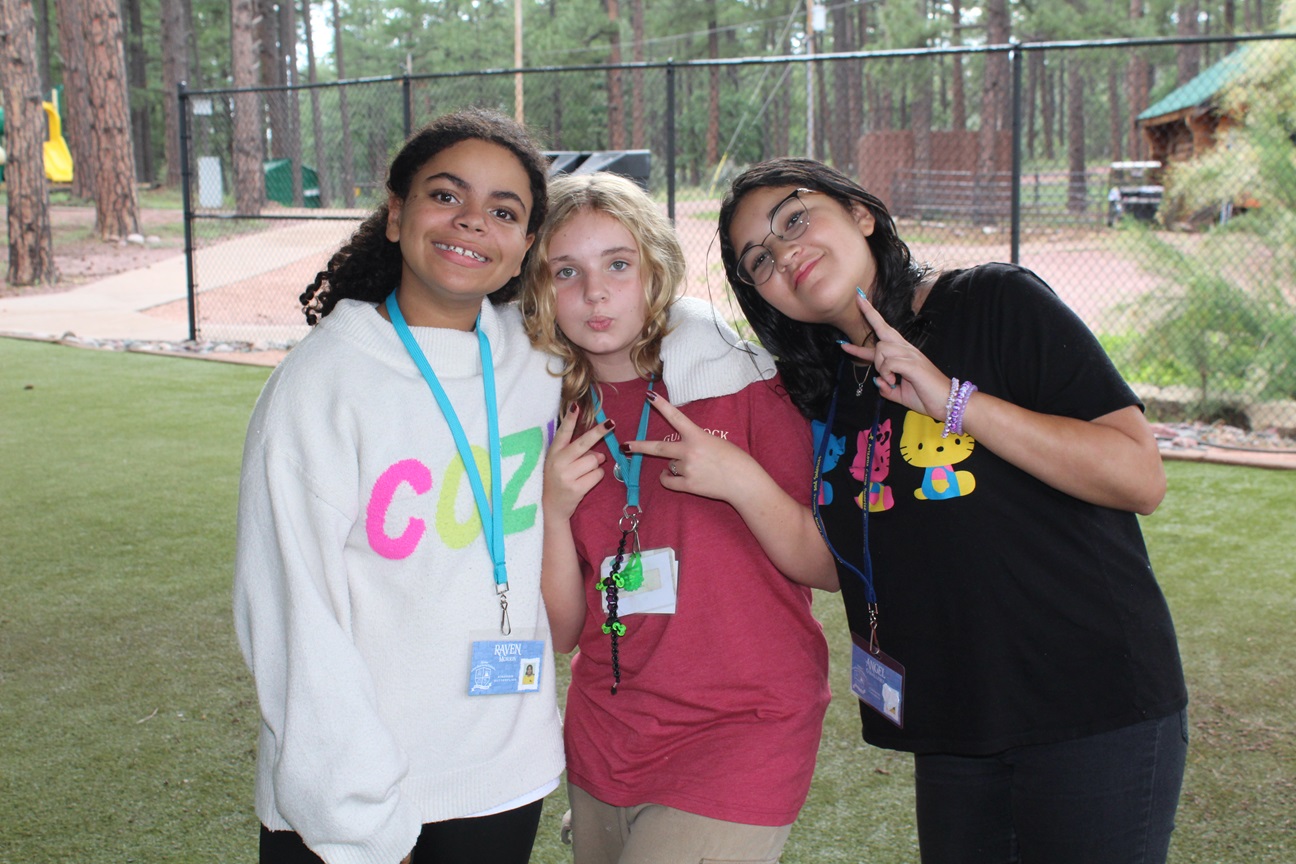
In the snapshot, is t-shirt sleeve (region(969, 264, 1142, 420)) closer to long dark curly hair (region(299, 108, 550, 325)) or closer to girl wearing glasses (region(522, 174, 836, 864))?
girl wearing glasses (region(522, 174, 836, 864))

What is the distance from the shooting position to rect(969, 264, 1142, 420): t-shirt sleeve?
156cm

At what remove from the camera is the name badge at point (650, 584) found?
180 centimetres

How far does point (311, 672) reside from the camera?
5.07 feet

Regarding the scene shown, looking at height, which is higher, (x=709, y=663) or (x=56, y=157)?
(x=56, y=157)

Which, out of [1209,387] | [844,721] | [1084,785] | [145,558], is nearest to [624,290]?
[1084,785]

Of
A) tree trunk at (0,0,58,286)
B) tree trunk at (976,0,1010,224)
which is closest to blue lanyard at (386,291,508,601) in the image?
tree trunk at (0,0,58,286)

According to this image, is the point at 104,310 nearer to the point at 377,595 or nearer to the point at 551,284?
the point at 551,284

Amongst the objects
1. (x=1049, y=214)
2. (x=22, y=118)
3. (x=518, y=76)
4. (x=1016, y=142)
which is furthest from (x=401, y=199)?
(x=518, y=76)

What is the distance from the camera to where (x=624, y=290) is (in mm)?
1920

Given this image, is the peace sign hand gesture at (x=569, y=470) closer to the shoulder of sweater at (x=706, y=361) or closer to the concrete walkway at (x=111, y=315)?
the shoulder of sweater at (x=706, y=361)

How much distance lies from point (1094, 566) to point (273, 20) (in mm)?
42345

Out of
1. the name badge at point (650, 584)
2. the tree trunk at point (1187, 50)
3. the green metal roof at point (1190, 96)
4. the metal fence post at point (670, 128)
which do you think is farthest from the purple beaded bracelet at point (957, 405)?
the tree trunk at point (1187, 50)

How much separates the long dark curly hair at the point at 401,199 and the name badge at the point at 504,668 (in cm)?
62

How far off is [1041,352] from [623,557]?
0.71 m
